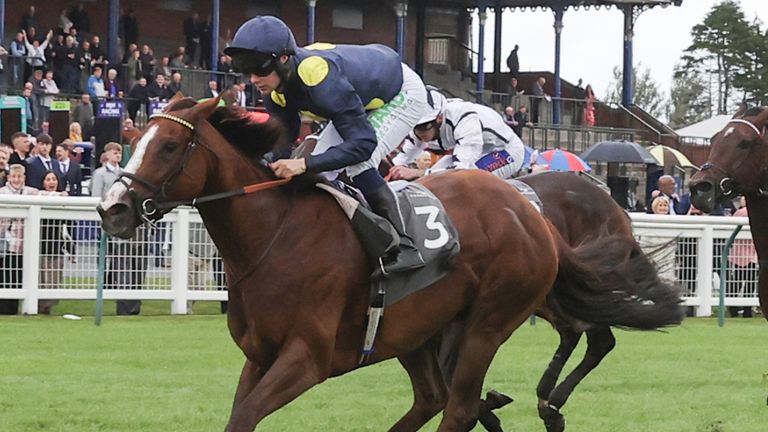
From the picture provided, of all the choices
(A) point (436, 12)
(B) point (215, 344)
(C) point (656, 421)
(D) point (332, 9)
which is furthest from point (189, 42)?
(C) point (656, 421)

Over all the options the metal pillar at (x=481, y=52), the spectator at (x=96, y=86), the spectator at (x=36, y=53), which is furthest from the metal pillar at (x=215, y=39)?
the metal pillar at (x=481, y=52)

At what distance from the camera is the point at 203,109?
5.41 metres

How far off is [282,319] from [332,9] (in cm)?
2579

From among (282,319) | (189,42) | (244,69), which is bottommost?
(282,319)

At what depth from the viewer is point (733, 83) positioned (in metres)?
59.9

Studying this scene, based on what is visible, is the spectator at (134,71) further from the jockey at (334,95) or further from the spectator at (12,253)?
the jockey at (334,95)

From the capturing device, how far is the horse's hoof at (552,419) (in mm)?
7066

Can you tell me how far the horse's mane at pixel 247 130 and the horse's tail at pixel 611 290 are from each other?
1.62 metres

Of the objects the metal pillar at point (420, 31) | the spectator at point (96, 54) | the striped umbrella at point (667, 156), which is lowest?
the striped umbrella at point (667, 156)

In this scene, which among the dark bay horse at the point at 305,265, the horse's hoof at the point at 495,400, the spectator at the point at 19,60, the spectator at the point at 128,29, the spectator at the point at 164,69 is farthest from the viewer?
the spectator at the point at 128,29

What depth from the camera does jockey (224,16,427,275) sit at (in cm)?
550

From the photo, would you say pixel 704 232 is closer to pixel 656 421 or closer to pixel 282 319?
pixel 656 421

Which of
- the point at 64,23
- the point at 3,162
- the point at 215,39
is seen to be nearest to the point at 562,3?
the point at 215,39

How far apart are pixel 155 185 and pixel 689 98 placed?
218 feet
